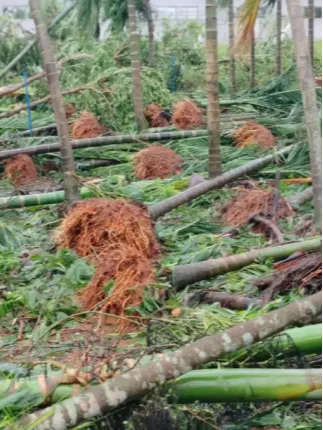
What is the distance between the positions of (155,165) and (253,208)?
2.81m

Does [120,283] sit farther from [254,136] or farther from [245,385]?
[254,136]

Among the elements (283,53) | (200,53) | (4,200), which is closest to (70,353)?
(4,200)

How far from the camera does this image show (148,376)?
333 cm

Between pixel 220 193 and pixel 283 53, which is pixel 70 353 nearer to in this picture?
pixel 220 193

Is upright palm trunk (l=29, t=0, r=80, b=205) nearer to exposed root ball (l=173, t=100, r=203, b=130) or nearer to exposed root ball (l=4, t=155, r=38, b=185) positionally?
exposed root ball (l=4, t=155, r=38, b=185)

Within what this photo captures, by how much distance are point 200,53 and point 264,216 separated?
637 inches

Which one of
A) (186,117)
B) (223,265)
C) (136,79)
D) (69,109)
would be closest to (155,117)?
(186,117)

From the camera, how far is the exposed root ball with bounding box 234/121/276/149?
1106 centimetres

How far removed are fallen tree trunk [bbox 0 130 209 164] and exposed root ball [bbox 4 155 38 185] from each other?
106mm

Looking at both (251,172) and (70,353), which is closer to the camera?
(70,353)

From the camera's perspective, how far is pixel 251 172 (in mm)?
8898

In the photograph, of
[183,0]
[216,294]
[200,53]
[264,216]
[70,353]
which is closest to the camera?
[70,353]

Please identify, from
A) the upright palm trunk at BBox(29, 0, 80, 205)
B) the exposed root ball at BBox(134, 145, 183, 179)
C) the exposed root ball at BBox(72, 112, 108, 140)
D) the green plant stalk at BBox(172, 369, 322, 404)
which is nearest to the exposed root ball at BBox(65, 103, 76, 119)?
the exposed root ball at BBox(72, 112, 108, 140)

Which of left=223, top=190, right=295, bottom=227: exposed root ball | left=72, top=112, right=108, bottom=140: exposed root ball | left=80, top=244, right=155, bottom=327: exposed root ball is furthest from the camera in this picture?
left=72, top=112, right=108, bottom=140: exposed root ball
